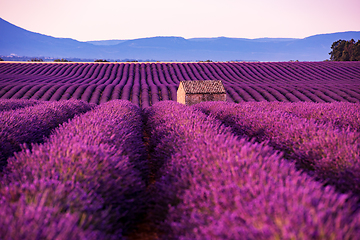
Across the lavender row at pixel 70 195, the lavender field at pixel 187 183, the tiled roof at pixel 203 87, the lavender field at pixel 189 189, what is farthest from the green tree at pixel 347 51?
the lavender row at pixel 70 195

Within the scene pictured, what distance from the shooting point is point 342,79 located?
109 feet

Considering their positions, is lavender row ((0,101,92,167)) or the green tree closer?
lavender row ((0,101,92,167))

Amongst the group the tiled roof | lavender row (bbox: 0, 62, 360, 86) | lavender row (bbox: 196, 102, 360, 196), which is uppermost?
lavender row (bbox: 0, 62, 360, 86)

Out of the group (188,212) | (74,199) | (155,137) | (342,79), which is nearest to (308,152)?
(188,212)

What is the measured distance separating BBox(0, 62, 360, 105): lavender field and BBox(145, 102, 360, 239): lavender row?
54.4 ft

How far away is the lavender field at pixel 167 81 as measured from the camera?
2080cm

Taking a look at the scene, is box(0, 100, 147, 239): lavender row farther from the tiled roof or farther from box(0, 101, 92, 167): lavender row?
the tiled roof

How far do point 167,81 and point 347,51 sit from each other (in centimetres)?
5274

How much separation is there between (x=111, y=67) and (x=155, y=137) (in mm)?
34506

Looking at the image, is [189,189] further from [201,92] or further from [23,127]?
[201,92]

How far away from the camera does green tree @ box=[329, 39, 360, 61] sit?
55.0 m

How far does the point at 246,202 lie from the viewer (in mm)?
1825

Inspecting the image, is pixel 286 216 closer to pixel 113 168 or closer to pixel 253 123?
pixel 113 168

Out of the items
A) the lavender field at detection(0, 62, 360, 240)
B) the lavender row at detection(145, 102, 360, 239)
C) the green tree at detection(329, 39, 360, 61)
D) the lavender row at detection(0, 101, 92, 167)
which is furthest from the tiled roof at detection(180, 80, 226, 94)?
the green tree at detection(329, 39, 360, 61)
